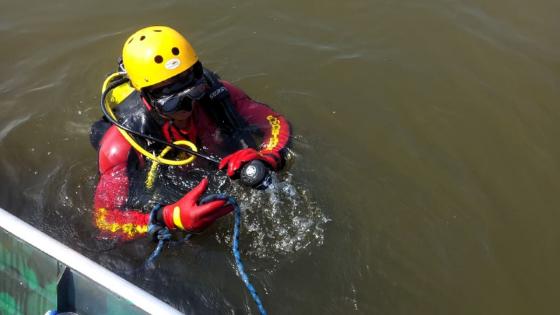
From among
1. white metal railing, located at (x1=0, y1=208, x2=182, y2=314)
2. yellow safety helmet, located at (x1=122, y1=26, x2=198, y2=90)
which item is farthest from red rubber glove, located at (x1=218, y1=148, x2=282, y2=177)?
white metal railing, located at (x1=0, y1=208, x2=182, y2=314)

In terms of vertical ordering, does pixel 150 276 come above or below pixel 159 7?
below

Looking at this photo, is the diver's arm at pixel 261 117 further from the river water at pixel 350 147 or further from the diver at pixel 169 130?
the river water at pixel 350 147

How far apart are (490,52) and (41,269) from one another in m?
4.59

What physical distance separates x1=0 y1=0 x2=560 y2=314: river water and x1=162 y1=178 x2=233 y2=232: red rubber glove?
56cm

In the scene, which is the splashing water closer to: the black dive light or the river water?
the river water

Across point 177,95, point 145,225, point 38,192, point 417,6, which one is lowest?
point 38,192

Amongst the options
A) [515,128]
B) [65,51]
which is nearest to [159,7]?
[65,51]

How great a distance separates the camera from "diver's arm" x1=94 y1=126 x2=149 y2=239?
3461 mm

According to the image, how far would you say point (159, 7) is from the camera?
5996 millimetres

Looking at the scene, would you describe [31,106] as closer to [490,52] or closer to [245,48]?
[245,48]

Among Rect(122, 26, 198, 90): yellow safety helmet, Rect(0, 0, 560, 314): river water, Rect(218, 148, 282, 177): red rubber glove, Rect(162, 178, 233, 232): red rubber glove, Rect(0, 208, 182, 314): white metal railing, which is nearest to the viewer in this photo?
Rect(0, 208, 182, 314): white metal railing

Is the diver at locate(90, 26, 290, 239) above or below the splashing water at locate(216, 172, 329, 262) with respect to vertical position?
above

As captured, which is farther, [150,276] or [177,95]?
[150,276]

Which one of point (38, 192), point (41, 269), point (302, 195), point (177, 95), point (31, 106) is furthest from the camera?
point (31, 106)
